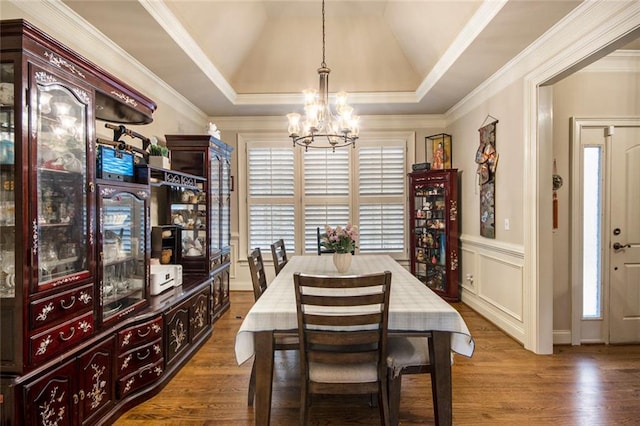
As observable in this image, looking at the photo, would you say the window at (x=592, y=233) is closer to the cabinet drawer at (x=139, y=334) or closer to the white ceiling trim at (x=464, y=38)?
the white ceiling trim at (x=464, y=38)

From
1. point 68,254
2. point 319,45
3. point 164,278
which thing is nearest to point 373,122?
point 319,45

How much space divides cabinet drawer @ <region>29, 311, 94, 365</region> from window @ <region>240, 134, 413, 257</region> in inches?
133

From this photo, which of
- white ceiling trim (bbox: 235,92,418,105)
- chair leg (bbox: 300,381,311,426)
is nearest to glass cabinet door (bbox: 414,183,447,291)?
white ceiling trim (bbox: 235,92,418,105)

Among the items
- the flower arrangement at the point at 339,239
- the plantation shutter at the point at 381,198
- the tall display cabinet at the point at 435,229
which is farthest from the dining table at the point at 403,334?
the plantation shutter at the point at 381,198

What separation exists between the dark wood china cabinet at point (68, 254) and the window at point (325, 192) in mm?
2644

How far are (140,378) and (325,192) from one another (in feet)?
11.5

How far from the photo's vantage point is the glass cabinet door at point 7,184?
1.48 meters

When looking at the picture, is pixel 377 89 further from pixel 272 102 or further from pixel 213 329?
pixel 213 329

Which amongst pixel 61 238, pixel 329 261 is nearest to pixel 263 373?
pixel 61 238

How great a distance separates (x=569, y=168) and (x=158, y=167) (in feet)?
12.5

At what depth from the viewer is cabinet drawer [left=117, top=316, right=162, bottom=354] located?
6.93ft

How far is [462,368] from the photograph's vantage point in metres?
2.71

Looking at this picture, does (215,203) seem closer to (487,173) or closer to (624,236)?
(487,173)

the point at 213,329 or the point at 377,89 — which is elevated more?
the point at 377,89
